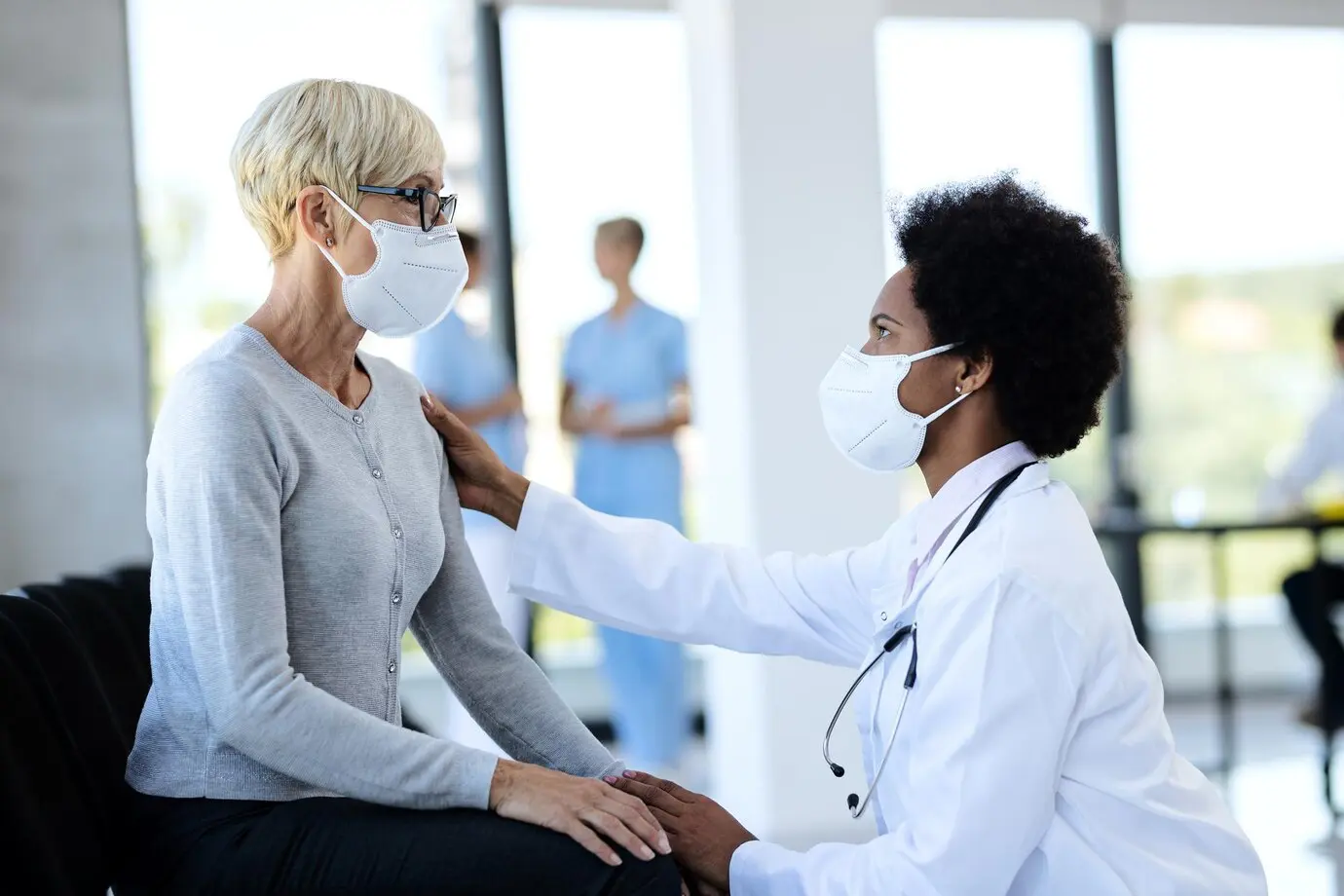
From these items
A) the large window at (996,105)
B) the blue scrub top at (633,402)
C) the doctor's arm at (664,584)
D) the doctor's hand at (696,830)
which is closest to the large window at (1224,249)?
the large window at (996,105)

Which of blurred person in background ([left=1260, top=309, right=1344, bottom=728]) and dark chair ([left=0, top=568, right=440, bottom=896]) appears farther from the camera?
blurred person in background ([left=1260, top=309, right=1344, bottom=728])

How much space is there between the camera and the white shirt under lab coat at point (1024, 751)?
130 cm

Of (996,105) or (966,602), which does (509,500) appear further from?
(996,105)

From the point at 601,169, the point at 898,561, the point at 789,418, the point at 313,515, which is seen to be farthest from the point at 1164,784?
the point at 601,169

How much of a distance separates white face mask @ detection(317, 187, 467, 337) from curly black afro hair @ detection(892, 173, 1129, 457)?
593 mm

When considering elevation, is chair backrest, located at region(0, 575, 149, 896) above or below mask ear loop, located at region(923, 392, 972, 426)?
below

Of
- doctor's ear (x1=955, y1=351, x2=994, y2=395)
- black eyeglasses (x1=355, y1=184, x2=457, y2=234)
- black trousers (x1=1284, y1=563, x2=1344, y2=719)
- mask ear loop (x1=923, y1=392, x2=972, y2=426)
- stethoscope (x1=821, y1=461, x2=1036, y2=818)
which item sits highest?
black eyeglasses (x1=355, y1=184, x2=457, y2=234)

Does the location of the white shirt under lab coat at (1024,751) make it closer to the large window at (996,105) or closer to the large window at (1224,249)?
the large window at (996,105)

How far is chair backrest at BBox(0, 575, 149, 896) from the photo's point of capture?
1279 mm

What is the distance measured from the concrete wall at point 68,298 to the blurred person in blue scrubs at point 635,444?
139cm

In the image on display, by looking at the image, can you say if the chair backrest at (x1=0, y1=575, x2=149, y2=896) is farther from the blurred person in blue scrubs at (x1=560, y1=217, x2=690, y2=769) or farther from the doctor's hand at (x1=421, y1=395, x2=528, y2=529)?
the blurred person in blue scrubs at (x1=560, y1=217, x2=690, y2=769)

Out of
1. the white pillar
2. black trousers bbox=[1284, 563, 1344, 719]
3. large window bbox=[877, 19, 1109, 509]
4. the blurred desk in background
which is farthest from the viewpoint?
large window bbox=[877, 19, 1109, 509]

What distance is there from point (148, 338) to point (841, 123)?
98.9 inches

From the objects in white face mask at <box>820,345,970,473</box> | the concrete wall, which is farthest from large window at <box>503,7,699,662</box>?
white face mask at <box>820,345,970,473</box>
